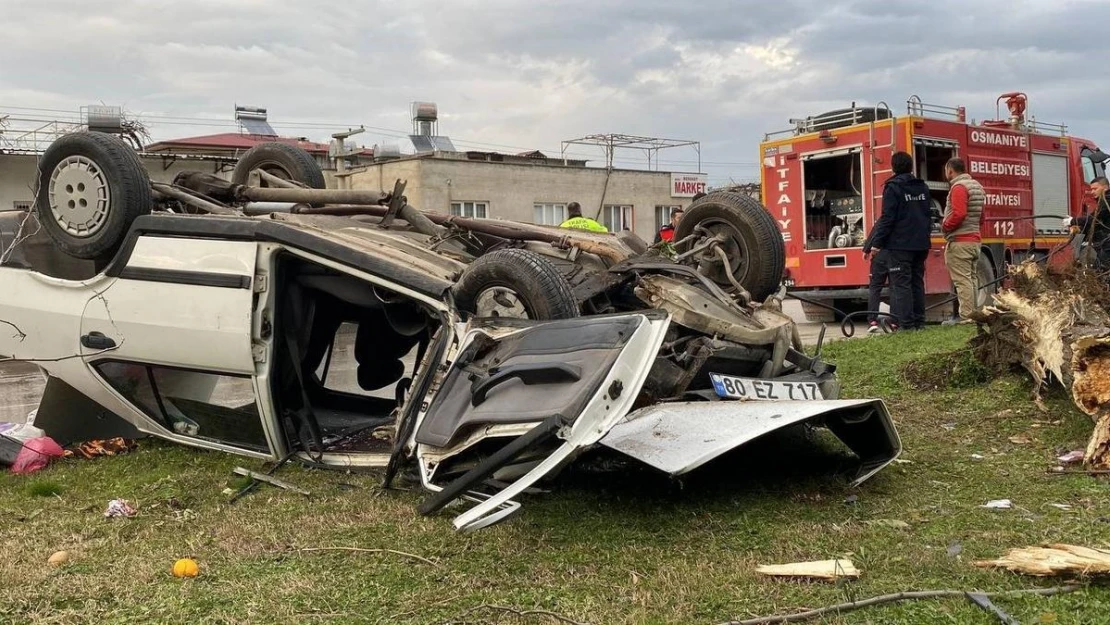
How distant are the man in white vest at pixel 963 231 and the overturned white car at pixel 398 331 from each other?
13.7ft

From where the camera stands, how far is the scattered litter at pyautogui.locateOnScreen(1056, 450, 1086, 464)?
4035 millimetres

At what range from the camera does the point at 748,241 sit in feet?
17.0

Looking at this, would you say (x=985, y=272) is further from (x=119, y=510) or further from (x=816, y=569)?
(x=119, y=510)

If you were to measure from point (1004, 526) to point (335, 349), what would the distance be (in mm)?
3492

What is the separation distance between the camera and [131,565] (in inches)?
122

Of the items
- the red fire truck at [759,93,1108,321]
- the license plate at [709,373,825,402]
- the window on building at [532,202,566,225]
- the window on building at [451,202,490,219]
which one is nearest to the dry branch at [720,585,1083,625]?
the license plate at [709,373,825,402]

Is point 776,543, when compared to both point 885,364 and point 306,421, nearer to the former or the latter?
point 306,421

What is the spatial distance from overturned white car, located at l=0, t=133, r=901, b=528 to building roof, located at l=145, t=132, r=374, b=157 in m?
21.2

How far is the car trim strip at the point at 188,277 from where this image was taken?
410 cm

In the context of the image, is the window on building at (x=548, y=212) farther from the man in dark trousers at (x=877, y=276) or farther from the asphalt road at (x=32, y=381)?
the man in dark trousers at (x=877, y=276)

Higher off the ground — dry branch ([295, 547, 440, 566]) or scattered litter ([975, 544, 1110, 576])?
scattered litter ([975, 544, 1110, 576])

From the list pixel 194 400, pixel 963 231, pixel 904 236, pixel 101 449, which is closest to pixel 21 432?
pixel 101 449

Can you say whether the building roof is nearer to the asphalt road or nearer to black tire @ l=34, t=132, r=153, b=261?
the asphalt road

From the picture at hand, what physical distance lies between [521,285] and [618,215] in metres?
29.3
